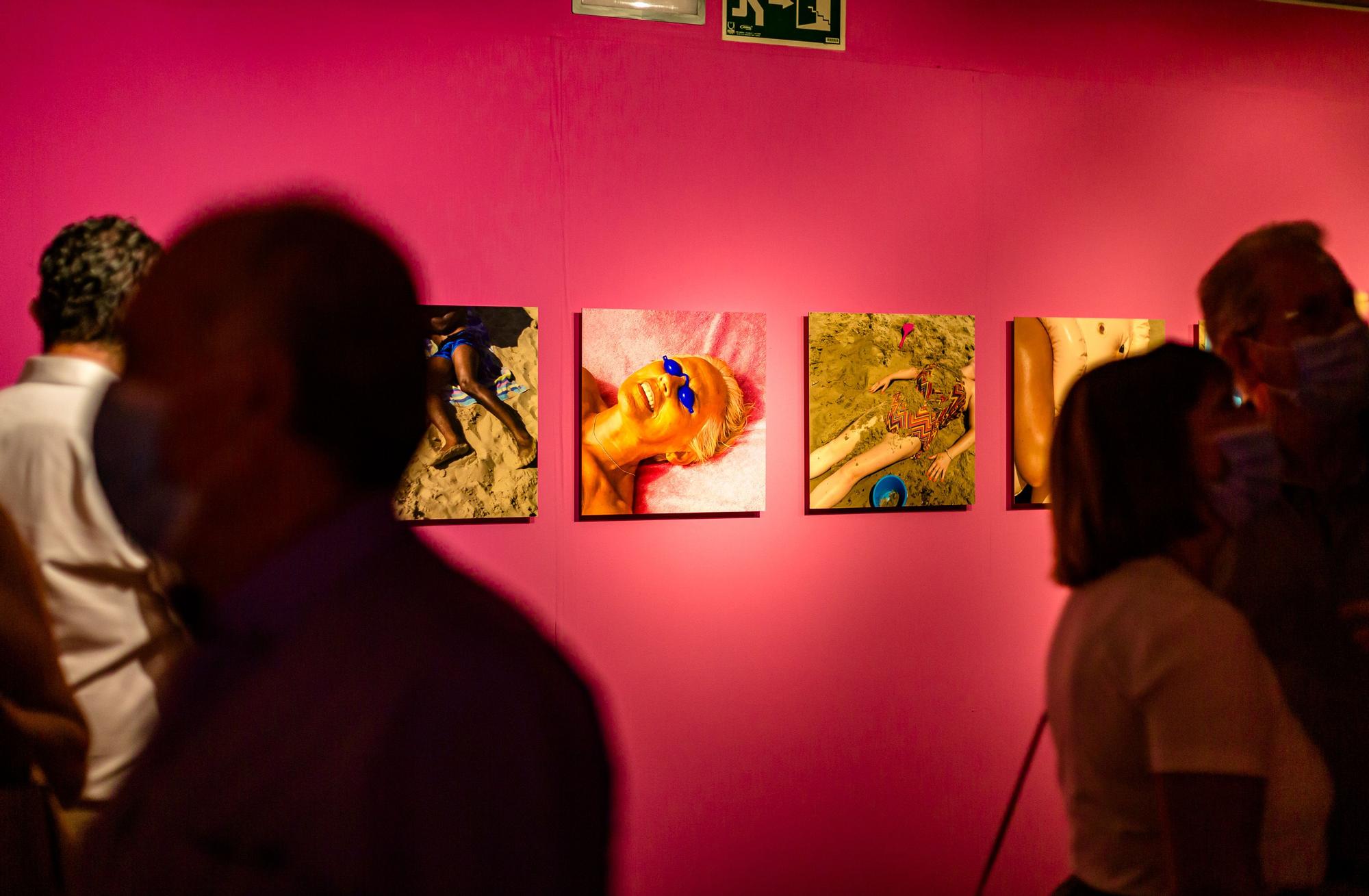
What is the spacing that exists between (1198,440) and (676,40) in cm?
265

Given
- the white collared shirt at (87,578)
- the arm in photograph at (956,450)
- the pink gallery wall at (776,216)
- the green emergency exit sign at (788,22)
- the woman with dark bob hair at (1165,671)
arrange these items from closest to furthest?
the woman with dark bob hair at (1165,671), the white collared shirt at (87,578), the pink gallery wall at (776,216), the green emergency exit sign at (788,22), the arm in photograph at (956,450)

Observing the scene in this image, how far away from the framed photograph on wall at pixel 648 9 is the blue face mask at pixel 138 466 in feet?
9.93

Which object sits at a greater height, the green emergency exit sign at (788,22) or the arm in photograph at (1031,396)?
the green emergency exit sign at (788,22)

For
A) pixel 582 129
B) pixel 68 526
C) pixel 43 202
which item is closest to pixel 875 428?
pixel 582 129

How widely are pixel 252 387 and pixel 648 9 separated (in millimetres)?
3120

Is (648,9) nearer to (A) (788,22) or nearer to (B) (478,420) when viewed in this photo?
Result: (A) (788,22)

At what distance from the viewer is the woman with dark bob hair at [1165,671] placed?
50.9 inches

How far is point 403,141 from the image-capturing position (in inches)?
131

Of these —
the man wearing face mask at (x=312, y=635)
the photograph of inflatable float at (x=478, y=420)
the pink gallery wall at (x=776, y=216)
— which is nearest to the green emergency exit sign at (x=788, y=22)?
the pink gallery wall at (x=776, y=216)

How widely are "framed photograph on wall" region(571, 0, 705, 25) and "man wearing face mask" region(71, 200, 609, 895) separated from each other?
2.93 metres

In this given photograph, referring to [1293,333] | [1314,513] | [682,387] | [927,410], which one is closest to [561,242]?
[682,387]

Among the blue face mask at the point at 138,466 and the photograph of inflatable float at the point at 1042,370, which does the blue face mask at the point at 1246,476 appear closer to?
the blue face mask at the point at 138,466

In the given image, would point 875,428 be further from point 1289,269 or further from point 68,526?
point 68,526

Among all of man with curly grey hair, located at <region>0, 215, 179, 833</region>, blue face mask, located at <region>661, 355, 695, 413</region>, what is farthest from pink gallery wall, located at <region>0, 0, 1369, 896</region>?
man with curly grey hair, located at <region>0, 215, 179, 833</region>
